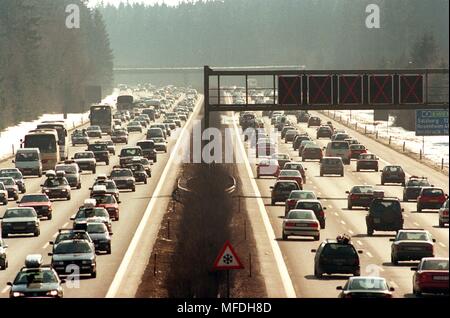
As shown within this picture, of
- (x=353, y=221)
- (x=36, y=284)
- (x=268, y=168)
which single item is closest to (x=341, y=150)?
(x=268, y=168)

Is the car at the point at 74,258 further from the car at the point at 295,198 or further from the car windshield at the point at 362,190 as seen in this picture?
the car windshield at the point at 362,190

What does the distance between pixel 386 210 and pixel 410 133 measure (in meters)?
109

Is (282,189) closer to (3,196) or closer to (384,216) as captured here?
(3,196)

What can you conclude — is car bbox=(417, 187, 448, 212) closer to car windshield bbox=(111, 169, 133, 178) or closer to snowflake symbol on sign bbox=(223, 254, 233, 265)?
car windshield bbox=(111, 169, 133, 178)

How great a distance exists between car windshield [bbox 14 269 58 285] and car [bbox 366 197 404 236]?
2564 centimetres

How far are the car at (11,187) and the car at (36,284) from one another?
4499cm

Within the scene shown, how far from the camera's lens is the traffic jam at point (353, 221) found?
4500cm

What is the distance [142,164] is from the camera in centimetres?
10669

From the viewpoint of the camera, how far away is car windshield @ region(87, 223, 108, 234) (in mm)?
59656

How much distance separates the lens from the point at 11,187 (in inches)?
3506

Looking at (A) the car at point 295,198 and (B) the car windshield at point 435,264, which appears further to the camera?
(A) the car at point 295,198

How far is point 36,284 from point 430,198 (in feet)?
133

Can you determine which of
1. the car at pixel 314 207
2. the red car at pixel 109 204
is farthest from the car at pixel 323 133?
the car at pixel 314 207
